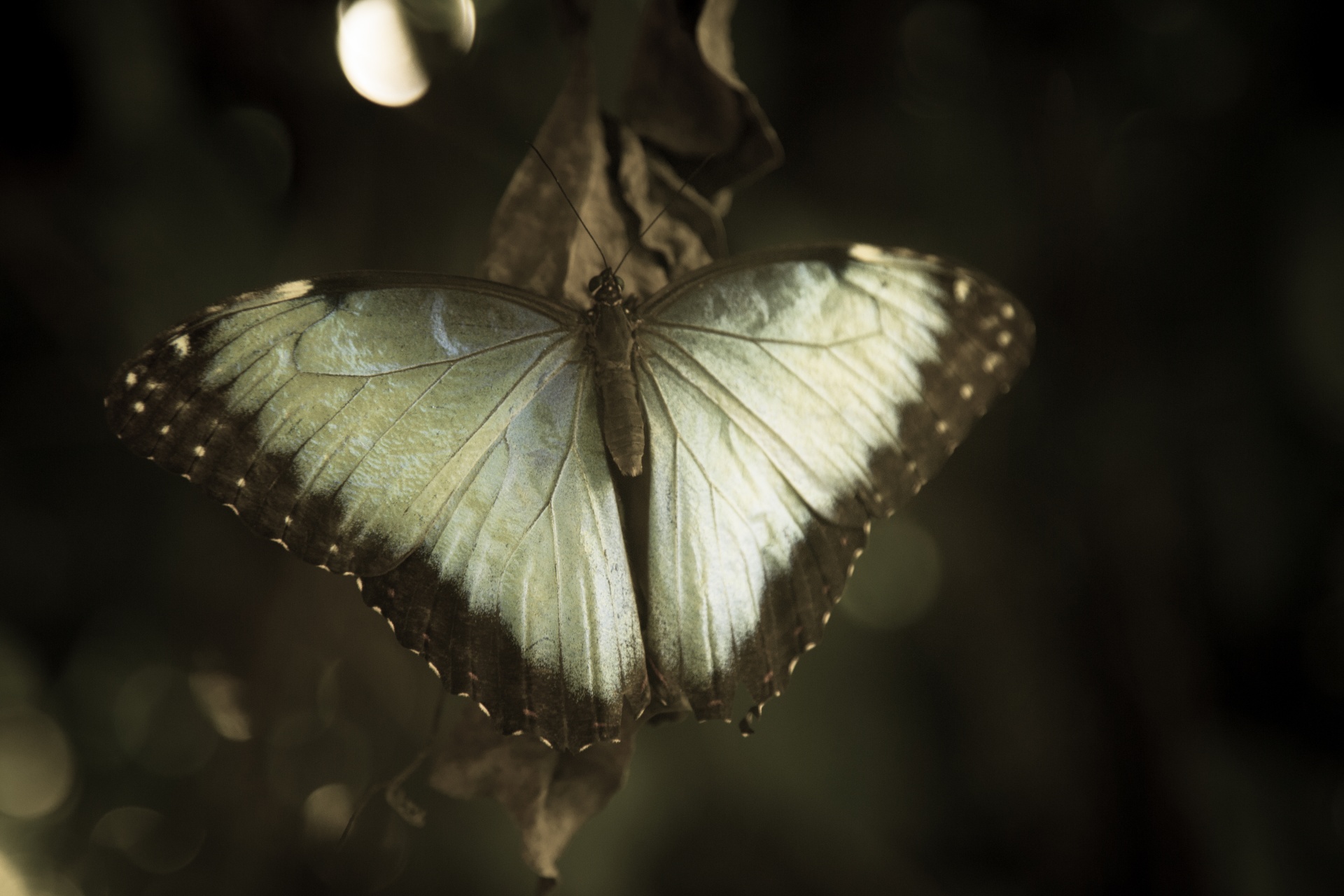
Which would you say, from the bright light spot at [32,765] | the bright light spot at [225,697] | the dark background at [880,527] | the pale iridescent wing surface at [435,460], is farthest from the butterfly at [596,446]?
the bright light spot at [32,765]

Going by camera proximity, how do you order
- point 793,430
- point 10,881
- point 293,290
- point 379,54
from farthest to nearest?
point 379,54 → point 10,881 → point 793,430 → point 293,290

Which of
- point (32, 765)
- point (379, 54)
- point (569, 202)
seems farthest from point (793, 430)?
point (32, 765)

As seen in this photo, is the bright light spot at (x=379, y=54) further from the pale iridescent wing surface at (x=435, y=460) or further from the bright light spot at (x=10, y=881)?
the bright light spot at (x=10, y=881)

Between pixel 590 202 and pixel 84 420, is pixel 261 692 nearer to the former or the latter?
pixel 84 420

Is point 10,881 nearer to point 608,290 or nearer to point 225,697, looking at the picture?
point 225,697

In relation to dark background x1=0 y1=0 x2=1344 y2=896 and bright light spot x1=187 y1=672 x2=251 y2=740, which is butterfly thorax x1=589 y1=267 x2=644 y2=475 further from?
bright light spot x1=187 y1=672 x2=251 y2=740

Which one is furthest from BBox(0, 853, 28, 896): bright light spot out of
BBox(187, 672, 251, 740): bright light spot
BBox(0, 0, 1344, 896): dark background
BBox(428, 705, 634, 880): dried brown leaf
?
BBox(428, 705, 634, 880): dried brown leaf
